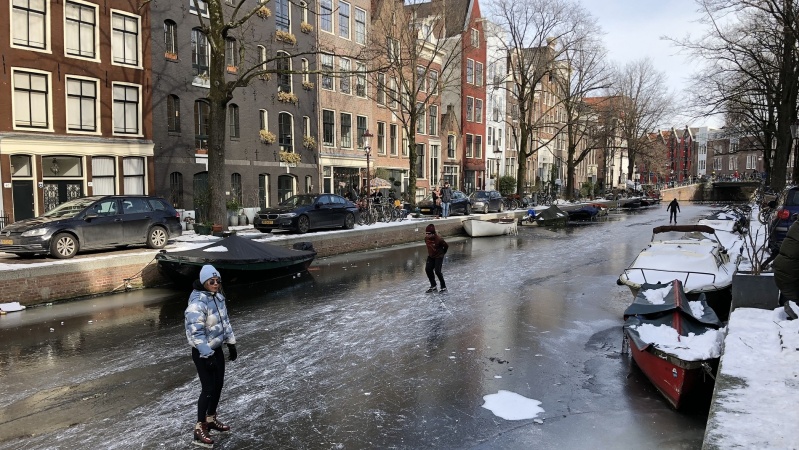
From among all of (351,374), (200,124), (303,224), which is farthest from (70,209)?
(200,124)

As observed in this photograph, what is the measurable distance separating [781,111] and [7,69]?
3454 centimetres

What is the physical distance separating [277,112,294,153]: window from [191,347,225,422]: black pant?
2762cm

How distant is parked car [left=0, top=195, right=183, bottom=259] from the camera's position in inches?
570

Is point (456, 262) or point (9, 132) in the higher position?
point (9, 132)

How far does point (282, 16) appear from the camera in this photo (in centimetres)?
3294

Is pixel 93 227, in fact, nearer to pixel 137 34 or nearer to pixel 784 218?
pixel 137 34

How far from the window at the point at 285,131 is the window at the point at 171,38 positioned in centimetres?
706

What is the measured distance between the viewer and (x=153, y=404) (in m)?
7.08

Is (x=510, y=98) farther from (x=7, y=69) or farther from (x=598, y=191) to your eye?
(x=7, y=69)

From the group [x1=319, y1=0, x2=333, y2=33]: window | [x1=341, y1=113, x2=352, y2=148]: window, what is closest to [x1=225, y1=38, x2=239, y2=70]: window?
[x1=319, y1=0, x2=333, y2=33]: window

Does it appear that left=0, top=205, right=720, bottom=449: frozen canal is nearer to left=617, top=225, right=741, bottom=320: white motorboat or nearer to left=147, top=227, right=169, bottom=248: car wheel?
left=617, top=225, right=741, bottom=320: white motorboat

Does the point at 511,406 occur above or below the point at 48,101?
below

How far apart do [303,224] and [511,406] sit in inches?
664

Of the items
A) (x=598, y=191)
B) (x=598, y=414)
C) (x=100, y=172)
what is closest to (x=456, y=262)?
(x=598, y=414)
